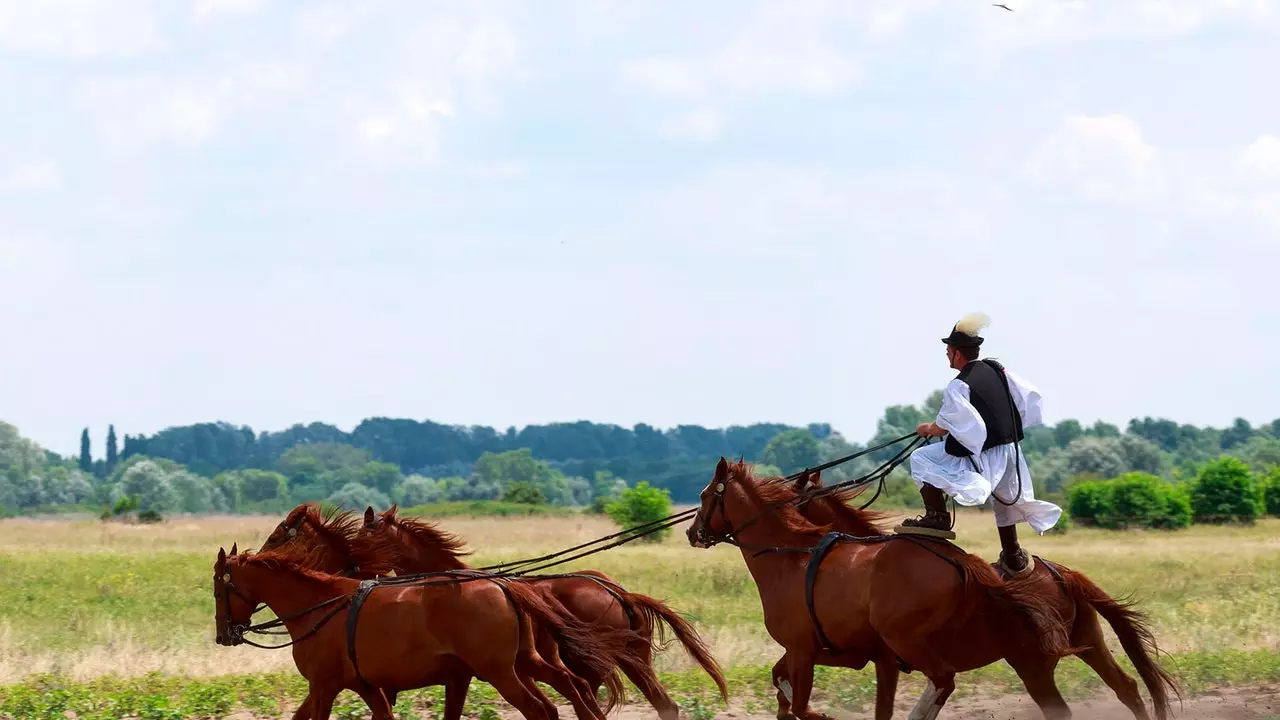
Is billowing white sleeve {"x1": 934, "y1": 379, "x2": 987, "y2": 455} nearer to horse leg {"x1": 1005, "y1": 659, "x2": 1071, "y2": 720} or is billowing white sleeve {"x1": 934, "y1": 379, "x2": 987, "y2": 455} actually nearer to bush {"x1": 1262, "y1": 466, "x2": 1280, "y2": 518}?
horse leg {"x1": 1005, "y1": 659, "x2": 1071, "y2": 720}

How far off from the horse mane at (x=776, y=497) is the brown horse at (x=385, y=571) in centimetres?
139

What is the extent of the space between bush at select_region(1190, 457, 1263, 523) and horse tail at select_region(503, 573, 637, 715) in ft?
127

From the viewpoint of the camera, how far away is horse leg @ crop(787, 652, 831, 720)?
31.1 ft

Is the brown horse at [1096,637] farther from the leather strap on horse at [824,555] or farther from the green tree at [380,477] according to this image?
the green tree at [380,477]

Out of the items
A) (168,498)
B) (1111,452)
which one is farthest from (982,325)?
(168,498)

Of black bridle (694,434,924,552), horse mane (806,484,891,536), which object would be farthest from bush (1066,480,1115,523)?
black bridle (694,434,924,552)

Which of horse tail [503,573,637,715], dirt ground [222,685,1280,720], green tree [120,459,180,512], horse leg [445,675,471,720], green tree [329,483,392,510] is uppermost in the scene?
green tree [120,459,180,512]

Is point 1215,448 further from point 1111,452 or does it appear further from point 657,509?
point 657,509

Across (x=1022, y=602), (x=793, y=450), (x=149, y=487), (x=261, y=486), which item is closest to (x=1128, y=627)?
(x=1022, y=602)

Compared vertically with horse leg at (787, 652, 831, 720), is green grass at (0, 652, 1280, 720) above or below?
below

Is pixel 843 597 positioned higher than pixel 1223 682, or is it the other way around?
pixel 843 597

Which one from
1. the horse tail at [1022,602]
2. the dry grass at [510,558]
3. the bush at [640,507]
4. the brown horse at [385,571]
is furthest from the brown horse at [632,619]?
the bush at [640,507]

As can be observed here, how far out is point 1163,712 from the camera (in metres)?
9.73

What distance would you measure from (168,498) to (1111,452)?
65.7 metres
